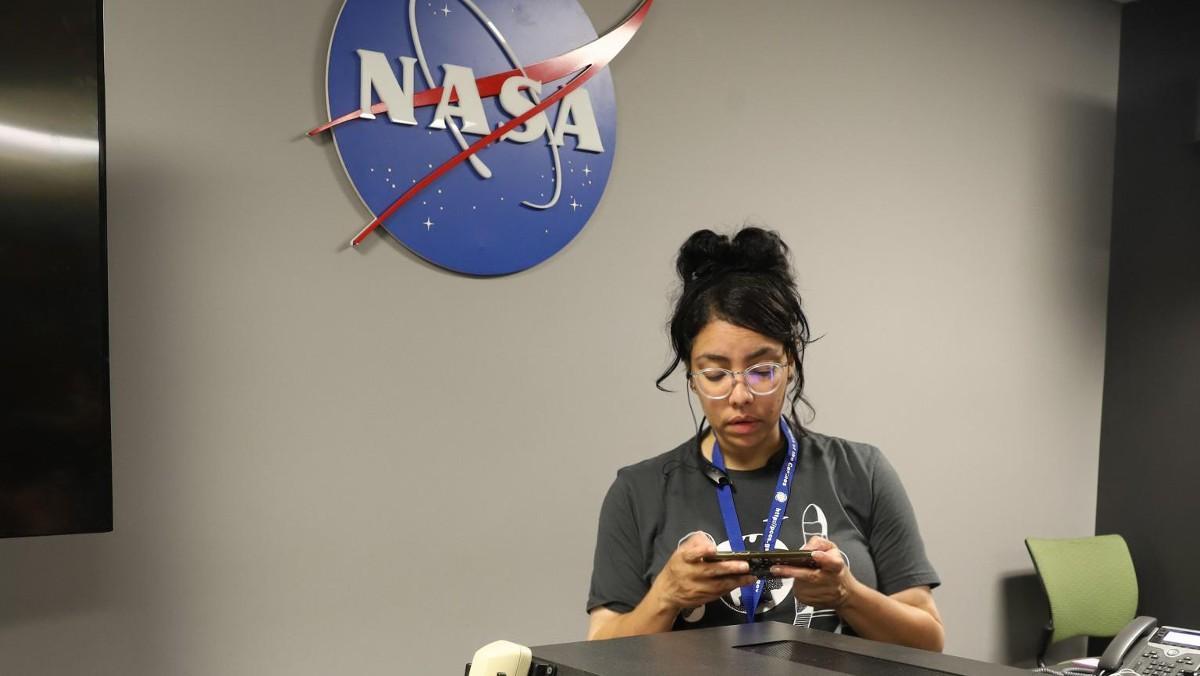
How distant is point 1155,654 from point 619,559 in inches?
34.5

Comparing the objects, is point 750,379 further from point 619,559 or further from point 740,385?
point 619,559

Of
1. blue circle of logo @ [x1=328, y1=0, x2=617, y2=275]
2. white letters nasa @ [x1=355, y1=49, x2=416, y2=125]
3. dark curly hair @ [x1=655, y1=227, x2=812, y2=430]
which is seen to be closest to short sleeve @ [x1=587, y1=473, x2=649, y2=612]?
dark curly hair @ [x1=655, y1=227, x2=812, y2=430]

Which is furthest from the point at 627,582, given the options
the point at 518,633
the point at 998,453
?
the point at 998,453

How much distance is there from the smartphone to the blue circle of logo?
1.45m

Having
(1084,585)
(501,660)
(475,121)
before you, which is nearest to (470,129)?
(475,121)

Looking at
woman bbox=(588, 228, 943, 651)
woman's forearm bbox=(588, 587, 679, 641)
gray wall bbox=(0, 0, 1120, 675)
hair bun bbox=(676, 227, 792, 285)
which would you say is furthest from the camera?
gray wall bbox=(0, 0, 1120, 675)

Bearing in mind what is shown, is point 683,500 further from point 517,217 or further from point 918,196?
point 918,196

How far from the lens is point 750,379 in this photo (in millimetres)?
1980

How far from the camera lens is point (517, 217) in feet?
9.91

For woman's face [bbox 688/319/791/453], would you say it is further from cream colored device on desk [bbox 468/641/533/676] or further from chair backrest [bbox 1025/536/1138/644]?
chair backrest [bbox 1025/536/1138/644]

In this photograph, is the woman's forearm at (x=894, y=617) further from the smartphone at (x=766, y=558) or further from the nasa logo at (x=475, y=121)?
the nasa logo at (x=475, y=121)

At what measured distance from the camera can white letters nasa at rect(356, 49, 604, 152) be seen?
9.03 ft

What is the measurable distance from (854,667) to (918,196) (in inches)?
123

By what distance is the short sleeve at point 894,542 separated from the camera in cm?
202
